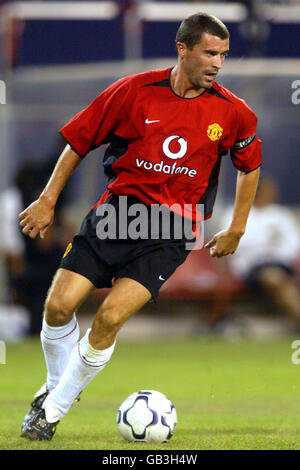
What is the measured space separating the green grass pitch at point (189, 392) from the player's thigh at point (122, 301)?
0.67m

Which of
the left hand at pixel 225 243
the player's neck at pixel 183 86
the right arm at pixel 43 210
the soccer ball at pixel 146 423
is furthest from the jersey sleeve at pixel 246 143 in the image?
the soccer ball at pixel 146 423

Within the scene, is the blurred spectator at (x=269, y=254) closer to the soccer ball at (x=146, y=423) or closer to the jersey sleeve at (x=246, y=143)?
the jersey sleeve at (x=246, y=143)

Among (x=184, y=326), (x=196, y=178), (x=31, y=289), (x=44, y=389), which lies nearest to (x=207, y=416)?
(x=44, y=389)

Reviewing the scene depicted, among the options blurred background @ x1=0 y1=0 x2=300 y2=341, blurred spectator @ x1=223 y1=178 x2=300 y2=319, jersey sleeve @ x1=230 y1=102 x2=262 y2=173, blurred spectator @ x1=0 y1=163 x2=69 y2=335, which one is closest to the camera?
jersey sleeve @ x1=230 y1=102 x2=262 y2=173

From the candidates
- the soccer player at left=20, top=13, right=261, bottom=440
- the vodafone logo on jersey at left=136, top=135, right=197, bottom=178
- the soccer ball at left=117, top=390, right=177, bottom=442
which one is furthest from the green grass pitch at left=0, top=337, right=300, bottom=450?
the vodafone logo on jersey at left=136, top=135, right=197, bottom=178

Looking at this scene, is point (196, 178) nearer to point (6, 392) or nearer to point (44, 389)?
point (44, 389)

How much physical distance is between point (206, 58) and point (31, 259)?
636 centimetres

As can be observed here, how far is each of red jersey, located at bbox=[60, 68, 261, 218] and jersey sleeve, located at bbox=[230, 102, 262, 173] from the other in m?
0.02

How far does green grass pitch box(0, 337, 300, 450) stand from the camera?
5.30 meters

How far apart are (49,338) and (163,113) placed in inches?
56.7

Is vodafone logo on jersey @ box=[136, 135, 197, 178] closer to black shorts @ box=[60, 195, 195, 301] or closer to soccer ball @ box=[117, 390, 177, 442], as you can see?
black shorts @ box=[60, 195, 195, 301]

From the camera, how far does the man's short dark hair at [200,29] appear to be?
5340 mm

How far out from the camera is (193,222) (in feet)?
18.4

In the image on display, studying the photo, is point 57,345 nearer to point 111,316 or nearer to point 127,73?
point 111,316
